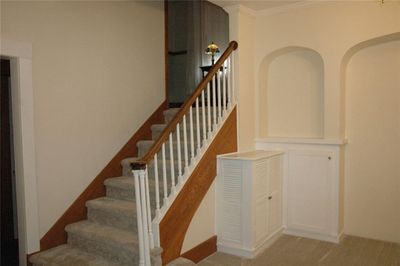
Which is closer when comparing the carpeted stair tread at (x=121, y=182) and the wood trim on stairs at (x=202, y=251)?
the wood trim on stairs at (x=202, y=251)

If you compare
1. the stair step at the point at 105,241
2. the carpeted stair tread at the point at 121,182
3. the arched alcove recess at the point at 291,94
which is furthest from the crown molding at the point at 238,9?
the stair step at the point at 105,241

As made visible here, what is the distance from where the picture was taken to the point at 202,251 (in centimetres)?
340

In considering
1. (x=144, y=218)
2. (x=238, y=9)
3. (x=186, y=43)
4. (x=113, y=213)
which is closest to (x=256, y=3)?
(x=238, y=9)

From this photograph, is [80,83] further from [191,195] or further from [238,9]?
[238,9]

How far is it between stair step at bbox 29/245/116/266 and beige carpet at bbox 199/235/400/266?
1.03 m

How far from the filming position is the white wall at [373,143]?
3643 millimetres

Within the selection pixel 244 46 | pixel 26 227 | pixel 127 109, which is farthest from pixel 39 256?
pixel 244 46

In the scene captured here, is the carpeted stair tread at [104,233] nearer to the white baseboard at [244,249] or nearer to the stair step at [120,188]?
the stair step at [120,188]

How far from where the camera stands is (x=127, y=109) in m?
4.23

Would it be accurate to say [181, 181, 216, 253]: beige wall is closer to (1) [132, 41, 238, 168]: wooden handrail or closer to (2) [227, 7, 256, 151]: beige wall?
(2) [227, 7, 256, 151]: beige wall

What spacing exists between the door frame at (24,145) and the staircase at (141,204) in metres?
0.24

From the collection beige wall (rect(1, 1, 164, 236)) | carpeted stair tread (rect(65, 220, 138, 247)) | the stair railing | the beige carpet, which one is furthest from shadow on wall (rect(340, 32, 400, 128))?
carpeted stair tread (rect(65, 220, 138, 247))

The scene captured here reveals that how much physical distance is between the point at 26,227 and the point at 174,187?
57.7 inches

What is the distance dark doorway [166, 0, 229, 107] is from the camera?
5090 millimetres
